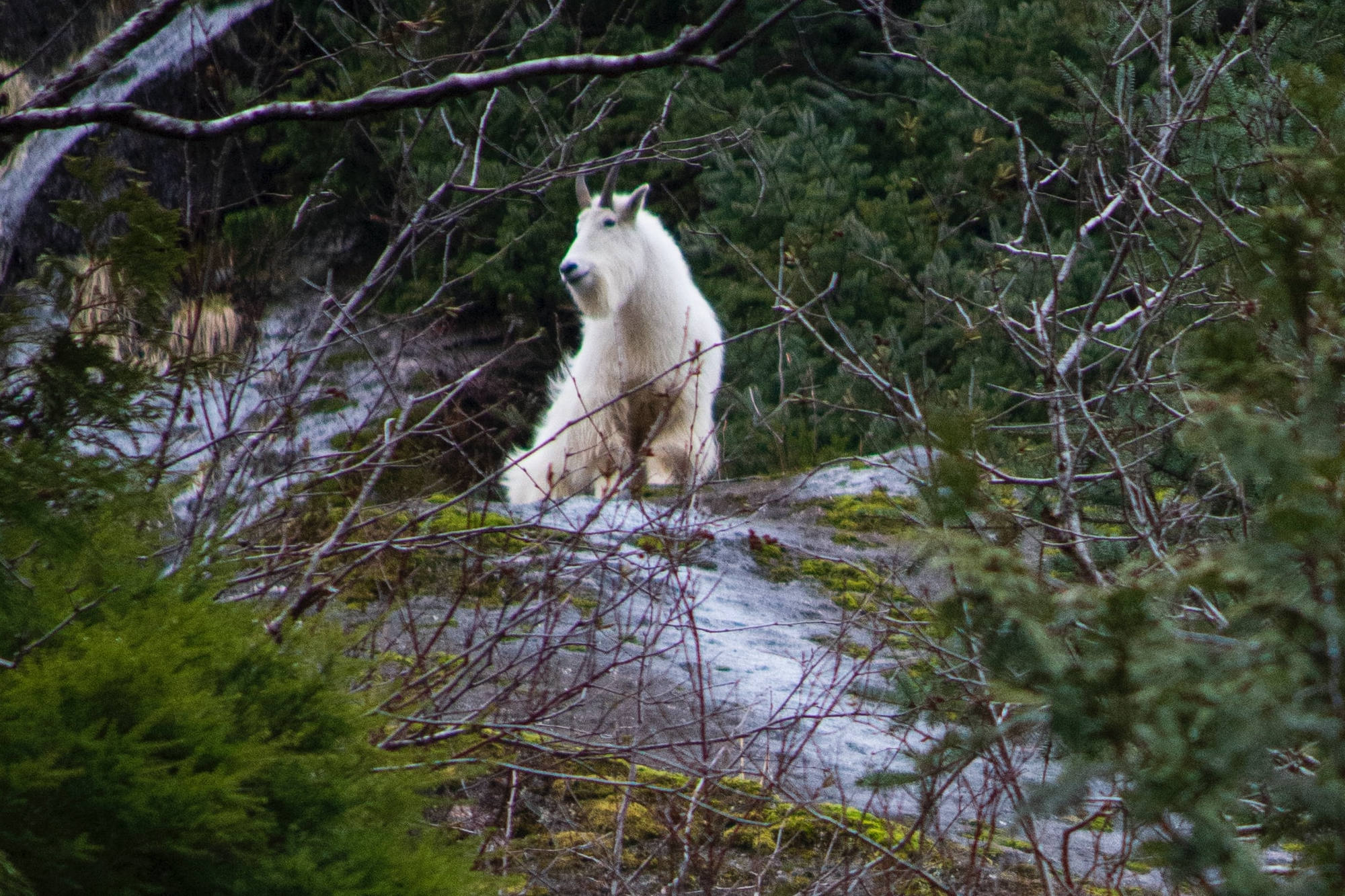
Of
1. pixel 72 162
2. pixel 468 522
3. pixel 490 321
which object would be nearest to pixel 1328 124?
pixel 72 162

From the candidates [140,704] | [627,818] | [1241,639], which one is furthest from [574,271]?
[1241,639]

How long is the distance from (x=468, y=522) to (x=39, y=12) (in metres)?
8.34

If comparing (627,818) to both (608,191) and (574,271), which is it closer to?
(574,271)

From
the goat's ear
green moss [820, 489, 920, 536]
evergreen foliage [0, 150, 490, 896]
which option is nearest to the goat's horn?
the goat's ear

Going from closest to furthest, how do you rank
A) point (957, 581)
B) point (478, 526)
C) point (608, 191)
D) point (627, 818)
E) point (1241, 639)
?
point (1241, 639) → point (957, 581) → point (627, 818) → point (478, 526) → point (608, 191)

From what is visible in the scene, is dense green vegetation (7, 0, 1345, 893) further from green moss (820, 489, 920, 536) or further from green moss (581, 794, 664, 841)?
green moss (820, 489, 920, 536)

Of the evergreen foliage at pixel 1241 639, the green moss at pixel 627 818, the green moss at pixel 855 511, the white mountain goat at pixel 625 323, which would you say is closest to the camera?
the evergreen foliage at pixel 1241 639

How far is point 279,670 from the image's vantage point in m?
2.12

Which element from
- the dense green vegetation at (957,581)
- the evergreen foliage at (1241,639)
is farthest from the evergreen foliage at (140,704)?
the evergreen foliage at (1241,639)

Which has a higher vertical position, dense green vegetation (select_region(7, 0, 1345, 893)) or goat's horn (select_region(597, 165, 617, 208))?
goat's horn (select_region(597, 165, 617, 208))

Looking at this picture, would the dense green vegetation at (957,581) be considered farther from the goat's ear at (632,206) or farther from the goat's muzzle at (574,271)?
the goat's ear at (632,206)

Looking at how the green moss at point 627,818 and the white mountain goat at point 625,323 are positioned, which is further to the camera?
the white mountain goat at point 625,323

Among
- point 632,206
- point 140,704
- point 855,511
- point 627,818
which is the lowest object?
point 627,818

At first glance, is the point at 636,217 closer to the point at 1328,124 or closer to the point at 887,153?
the point at 887,153
